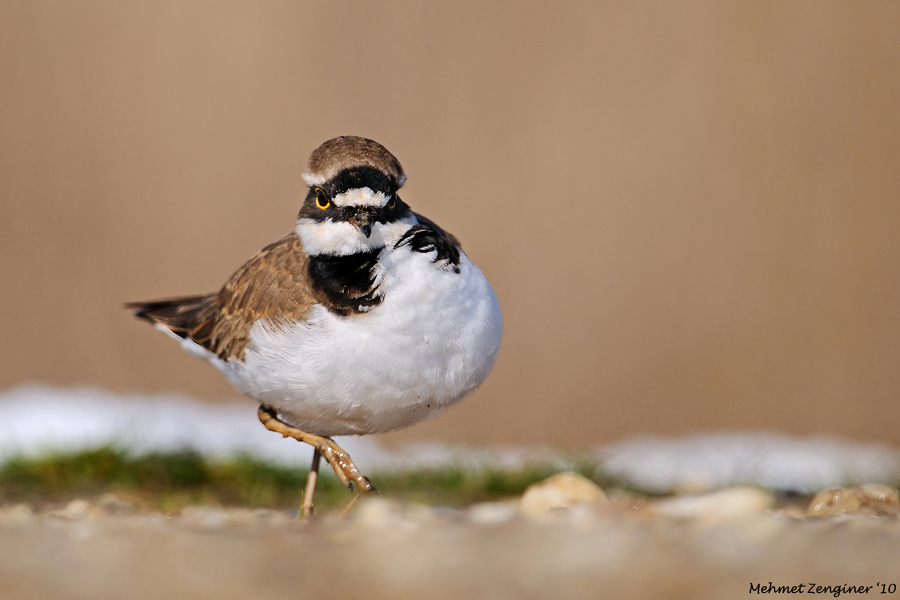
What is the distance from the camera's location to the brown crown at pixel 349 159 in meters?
3.79

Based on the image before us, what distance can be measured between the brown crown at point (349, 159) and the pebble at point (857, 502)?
2.33 m

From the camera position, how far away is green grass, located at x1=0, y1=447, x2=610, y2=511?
17.7 ft

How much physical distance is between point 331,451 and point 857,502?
7.56 feet

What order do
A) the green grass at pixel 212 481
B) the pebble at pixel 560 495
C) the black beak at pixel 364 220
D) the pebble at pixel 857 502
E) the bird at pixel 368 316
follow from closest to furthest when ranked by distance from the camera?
the black beak at pixel 364 220 → the bird at pixel 368 316 → the pebble at pixel 857 502 → the pebble at pixel 560 495 → the green grass at pixel 212 481

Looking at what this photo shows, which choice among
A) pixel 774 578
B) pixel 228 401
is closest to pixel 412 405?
pixel 774 578

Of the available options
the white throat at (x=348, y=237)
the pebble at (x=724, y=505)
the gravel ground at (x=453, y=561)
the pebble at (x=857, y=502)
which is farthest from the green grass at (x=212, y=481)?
the gravel ground at (x=453, y=561)

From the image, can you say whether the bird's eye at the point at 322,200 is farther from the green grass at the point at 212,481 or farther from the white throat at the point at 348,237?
the green grass at the point at 212,481

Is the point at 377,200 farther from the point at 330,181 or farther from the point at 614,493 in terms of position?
the point at 614,493

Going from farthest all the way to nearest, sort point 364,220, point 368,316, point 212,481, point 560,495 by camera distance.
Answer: point 212,481, point 560,495, point 368,316, point 364,220

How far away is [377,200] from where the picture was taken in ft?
12.2

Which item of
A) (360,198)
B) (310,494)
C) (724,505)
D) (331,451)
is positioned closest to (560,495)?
(724,505)

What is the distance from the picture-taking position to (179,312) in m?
5.50

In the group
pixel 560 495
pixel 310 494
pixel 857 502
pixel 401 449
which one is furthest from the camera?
pixel 401 449

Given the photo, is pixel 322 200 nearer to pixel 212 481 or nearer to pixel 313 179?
pixel 313 179
